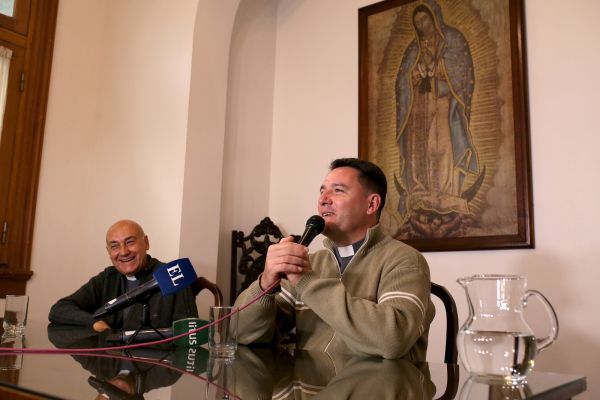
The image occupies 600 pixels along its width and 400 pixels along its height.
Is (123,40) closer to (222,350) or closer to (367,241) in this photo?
(367,241)

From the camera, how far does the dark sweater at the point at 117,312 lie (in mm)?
2283

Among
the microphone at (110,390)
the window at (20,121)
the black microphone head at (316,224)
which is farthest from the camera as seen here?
the window at (20,121)

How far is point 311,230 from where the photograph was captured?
59.6 inches

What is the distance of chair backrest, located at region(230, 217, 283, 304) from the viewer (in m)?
3.40

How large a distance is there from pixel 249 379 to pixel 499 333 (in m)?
0.43

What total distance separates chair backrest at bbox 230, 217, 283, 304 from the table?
2.10 metres

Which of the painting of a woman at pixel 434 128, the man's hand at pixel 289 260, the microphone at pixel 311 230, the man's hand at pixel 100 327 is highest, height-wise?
the painting of a woman at pixel 434 128

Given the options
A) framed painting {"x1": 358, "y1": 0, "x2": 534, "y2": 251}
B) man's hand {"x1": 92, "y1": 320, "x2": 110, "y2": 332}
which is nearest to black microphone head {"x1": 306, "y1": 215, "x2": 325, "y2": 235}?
man's hand {"x1": 92, "y1": 320, "x2": 110, "y2": 332}

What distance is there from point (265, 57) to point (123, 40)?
3.12ft

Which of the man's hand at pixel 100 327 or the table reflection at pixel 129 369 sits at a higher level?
the table reflection at pixel 129 369

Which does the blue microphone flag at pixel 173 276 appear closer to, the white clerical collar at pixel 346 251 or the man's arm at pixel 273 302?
the man's arm at pixel 273 302

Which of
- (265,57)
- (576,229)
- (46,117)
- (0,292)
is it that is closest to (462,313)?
(576,229)

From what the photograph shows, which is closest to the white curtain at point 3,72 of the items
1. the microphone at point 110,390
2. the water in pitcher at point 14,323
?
the water in pitcher at point 14,323

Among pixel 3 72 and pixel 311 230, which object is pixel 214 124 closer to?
pixel 3 72
